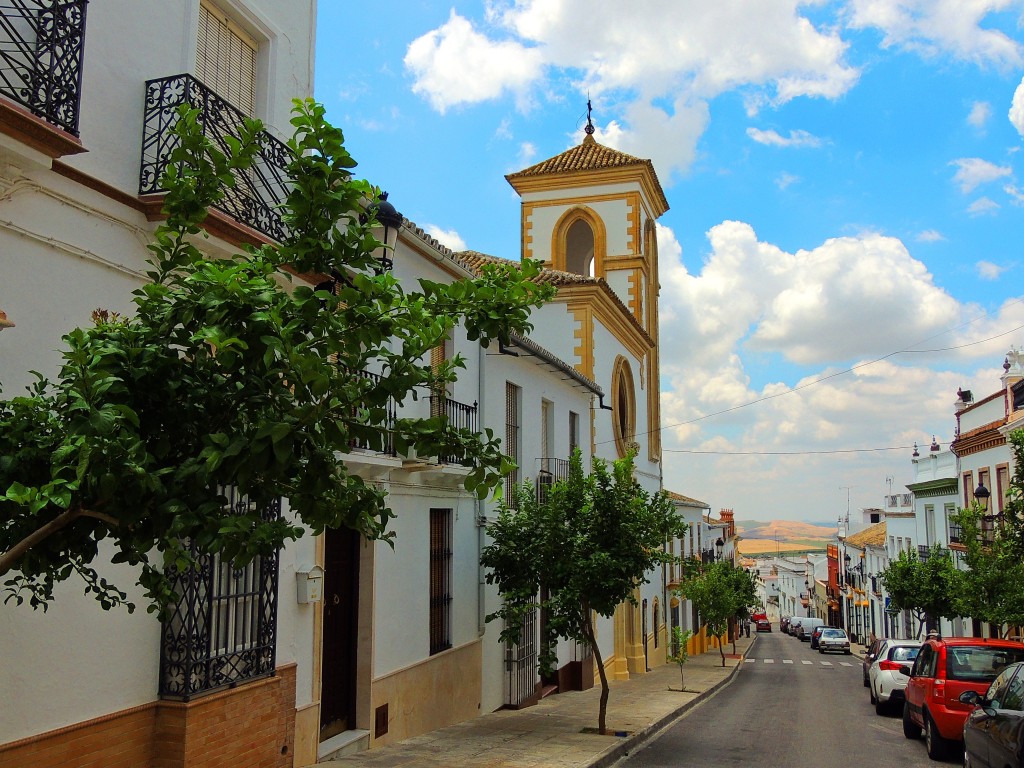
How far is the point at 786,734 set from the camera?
47.2 feet

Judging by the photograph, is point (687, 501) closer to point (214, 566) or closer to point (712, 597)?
point (712, 597)

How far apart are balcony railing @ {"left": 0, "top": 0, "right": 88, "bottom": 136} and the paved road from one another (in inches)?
375

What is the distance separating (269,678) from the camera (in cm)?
786

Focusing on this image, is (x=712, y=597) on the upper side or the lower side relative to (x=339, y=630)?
lower

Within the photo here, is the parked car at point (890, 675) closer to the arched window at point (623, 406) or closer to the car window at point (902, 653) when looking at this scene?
the car window at point (902, 653)

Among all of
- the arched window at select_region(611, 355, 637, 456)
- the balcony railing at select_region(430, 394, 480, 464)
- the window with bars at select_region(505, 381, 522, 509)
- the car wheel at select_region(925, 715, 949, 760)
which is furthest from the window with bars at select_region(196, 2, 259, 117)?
the arched window at select_region(611, 355, 637, 456)

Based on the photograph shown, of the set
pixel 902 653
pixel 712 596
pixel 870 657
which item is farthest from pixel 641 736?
pixel 712 596

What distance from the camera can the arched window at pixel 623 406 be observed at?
83.0 feet

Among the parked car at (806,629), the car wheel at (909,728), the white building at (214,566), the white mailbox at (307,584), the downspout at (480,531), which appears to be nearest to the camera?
the white building at (214,566)

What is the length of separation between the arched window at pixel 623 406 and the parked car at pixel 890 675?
8.89 m

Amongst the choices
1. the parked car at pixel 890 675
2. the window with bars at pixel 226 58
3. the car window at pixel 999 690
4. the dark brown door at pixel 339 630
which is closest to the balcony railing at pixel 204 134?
the window with bars at pixel 226 58

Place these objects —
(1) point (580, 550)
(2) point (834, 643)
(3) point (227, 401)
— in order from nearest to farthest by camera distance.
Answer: (3) point (227, 401), (1) point (580, 550), (2) point (834, 643)

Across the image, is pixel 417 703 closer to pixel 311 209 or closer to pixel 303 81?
pixel 303 81

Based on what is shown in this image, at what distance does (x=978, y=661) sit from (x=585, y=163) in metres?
19.6
